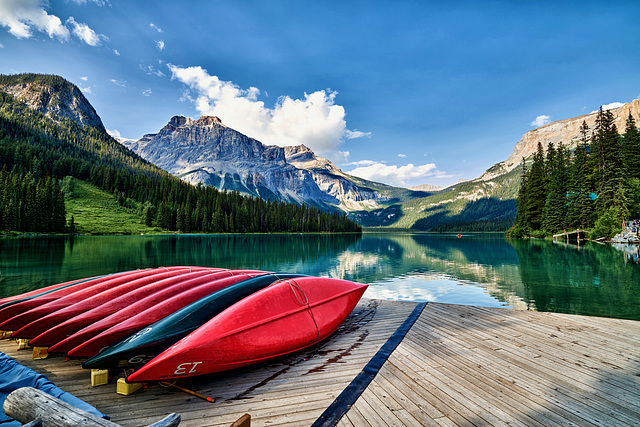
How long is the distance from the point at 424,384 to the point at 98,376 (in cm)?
505

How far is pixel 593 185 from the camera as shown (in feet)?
161

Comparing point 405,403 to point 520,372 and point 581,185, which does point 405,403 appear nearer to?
point 520,372

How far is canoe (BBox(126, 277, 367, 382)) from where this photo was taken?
4281mm

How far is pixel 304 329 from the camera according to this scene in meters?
6.05

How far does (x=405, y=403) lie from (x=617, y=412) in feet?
8.87

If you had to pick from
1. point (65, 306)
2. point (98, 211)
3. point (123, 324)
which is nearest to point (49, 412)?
point (123, 324)

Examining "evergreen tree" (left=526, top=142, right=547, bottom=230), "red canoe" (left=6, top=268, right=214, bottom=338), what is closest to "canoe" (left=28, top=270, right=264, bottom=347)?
"red canoe" (left=6, top=268, right=214, bottom=338)

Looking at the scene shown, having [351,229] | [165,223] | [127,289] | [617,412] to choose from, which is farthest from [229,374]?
[351,229]

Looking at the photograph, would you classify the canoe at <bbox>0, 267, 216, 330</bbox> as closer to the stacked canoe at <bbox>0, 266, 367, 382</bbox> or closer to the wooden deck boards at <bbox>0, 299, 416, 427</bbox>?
the stacked canoe at <bbox>0, 266, 367, 382</bbox>

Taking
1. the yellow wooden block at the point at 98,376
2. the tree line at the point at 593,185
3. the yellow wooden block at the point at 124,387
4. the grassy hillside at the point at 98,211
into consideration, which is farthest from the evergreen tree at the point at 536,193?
the grassy hillside at the point at 98,211

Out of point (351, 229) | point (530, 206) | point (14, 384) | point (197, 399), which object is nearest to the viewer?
point (14, 384)

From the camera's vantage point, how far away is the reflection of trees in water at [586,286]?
12586mm

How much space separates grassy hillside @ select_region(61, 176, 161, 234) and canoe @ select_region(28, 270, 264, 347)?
90989mm

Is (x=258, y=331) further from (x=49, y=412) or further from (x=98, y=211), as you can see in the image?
(x=98, y=211)
